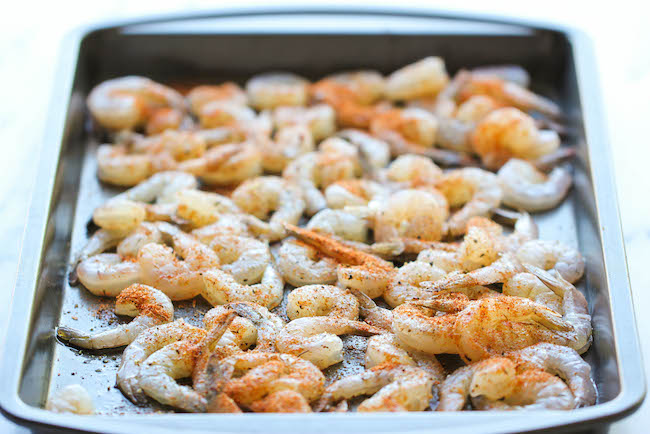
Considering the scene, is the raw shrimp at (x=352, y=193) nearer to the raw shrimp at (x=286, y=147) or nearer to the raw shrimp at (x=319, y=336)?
the raw shrimp at (x=286, y=147)

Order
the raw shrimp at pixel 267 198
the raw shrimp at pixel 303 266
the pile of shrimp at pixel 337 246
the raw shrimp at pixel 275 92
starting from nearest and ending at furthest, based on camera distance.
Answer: the pile of shrimp at pixel 337 246 → the raw shrimp at pixel 303 266 → the raw shrimp at pixel 267 198 → the raw shrimp at pixel 275 92

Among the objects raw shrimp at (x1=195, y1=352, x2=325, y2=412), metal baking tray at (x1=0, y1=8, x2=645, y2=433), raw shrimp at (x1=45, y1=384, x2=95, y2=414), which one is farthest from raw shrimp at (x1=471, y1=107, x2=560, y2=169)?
raw shrimp at (x1=45, y1=384, x2=95, y2=414)

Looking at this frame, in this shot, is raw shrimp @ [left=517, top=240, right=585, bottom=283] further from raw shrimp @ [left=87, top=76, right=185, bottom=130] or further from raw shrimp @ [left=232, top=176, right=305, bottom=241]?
raw shrimp @ [left=87, top=76, right=185, bottom=130]

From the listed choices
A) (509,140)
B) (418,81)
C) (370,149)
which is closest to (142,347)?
(370,149)

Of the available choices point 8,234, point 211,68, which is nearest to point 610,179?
point 211,68

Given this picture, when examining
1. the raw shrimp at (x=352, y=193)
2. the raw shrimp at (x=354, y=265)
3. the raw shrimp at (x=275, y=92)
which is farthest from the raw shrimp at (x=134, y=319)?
the raw shrimp at (x=275, y=92)

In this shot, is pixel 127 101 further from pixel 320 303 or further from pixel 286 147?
pixel 320 303
